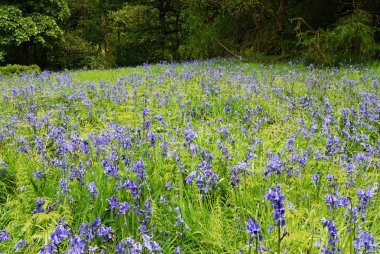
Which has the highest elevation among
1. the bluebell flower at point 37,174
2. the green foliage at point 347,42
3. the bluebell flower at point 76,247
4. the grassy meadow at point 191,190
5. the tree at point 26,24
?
the tree at point 26,24

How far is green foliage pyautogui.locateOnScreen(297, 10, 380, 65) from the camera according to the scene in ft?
31.6

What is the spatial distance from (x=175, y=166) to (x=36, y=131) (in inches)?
70.4

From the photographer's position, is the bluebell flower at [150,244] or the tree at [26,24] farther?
the tree at [26,24]

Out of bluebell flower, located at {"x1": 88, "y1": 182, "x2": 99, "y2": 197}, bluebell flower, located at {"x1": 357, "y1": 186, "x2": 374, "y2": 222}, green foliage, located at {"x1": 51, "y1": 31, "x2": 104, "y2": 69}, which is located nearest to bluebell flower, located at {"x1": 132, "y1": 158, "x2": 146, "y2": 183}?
bluebell flower, located at {"x1": 88, "y1": 182, "x2": 99, "y2": 197}

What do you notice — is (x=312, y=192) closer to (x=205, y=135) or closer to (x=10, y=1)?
(x=205, y=135)

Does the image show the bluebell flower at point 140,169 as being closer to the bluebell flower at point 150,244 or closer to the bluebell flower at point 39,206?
the bluebell flower at point 39,206

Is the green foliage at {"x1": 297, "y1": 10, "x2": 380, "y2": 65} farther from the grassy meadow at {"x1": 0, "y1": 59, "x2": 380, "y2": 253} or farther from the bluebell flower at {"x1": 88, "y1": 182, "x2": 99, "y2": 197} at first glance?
the bluebell flower at {"x1": 88, "y1": 182, "x2": 99, "y2": 197}

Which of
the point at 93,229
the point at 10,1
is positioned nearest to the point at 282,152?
the point at 93,229

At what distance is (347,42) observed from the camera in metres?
10.2

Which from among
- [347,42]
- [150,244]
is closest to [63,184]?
[150,244]

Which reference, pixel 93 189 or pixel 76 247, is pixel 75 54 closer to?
pixel 93 189

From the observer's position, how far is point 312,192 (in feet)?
9.59

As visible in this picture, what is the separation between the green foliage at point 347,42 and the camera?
379 inches

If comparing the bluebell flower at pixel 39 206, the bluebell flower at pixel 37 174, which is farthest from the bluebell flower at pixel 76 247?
the bluebell flower at pixel 37 174
